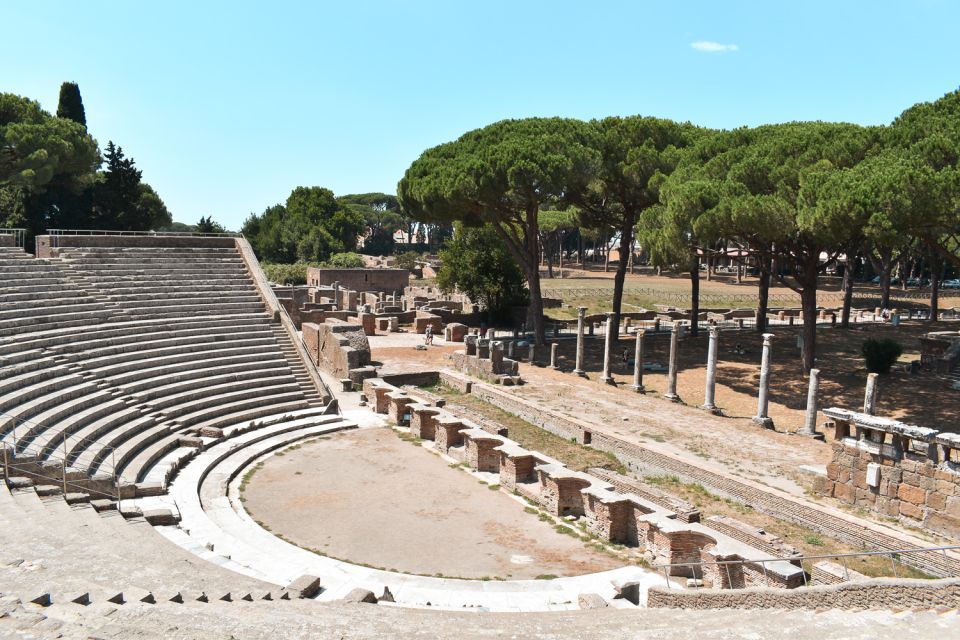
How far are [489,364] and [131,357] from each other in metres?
11.8

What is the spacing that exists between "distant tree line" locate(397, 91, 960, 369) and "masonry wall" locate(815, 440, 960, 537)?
7.84 m

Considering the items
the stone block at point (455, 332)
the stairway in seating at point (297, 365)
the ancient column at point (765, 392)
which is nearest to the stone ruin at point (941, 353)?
the ancient column at point (765, 392)

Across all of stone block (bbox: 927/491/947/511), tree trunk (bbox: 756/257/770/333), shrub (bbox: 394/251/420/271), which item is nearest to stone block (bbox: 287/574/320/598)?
stone block (bbox: 927/491/947/511)

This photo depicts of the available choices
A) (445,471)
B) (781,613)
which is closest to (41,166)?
(445,471)

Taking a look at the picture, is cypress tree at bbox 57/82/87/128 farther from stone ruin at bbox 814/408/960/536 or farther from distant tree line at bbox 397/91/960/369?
stone ruin at bbox 814/408/960/536

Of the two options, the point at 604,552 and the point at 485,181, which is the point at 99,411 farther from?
the point at 485,181

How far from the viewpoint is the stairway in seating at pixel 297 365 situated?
884 inches

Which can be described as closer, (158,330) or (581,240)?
(158,330)

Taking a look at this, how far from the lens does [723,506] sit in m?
15.5

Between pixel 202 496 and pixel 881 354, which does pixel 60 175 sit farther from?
pixel 881 354

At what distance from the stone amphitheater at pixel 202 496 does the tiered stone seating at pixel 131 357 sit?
6 cm

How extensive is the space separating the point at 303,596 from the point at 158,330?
543 inches

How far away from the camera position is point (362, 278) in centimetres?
5422

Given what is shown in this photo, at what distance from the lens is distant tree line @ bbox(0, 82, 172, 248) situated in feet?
131
